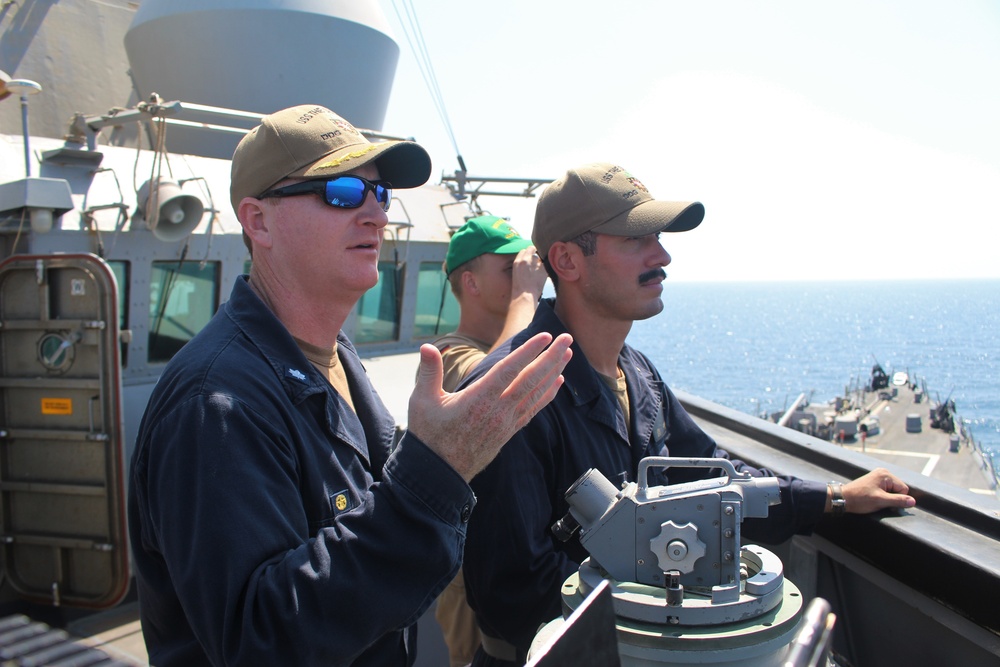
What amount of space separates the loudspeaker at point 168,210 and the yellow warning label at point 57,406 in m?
1.17

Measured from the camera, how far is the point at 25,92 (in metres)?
4.52

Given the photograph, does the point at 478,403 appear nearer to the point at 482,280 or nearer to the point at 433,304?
the point at 482,280

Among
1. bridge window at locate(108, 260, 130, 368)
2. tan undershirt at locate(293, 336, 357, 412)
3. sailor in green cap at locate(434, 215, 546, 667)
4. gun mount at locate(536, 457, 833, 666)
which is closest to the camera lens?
gun mount at locate(536, 457, 833, 666)

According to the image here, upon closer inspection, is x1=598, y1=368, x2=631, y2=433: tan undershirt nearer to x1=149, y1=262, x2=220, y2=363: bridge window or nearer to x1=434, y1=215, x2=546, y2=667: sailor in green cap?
x1=434, y1=215, x2=546, y2=667: sailor in green cap

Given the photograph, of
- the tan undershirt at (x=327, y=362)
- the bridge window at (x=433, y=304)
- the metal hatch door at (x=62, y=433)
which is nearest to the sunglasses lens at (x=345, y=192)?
the tan undershirt at (x=327, y=362)

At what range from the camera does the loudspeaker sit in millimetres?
5371

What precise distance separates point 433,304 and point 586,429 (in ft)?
18.6

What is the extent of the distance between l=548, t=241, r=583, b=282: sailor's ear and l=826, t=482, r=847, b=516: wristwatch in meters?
0.98

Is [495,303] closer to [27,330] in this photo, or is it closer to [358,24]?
[27,330]

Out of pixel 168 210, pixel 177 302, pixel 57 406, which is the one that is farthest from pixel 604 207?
pixel 177 302

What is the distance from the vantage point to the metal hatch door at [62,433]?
488 cm

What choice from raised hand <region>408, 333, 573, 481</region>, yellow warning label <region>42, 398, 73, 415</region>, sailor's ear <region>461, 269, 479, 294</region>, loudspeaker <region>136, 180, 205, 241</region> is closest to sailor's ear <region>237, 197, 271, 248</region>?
raised hand <region>408, 333, 573, 481</region>

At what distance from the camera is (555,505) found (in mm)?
2275

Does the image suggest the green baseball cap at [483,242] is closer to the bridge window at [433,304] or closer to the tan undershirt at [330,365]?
the tan undershirt at [330,365]
